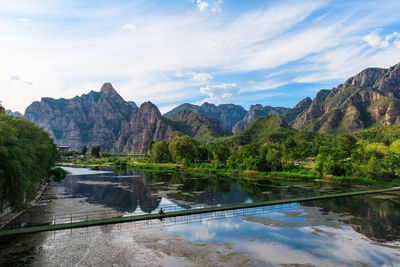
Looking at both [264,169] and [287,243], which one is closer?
[287,243]

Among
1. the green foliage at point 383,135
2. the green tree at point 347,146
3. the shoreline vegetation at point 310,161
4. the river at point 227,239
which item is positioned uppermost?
the green foliage at point 383,135

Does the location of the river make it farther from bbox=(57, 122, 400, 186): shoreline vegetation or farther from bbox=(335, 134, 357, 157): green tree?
bbox=(335, 134, 357, 157): green tree

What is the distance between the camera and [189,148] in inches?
6191

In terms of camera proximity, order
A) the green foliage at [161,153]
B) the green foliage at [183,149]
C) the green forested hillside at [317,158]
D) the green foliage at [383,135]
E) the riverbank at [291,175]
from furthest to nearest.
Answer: the green foliage at [161,153], the green foliage at [183,149], the green foliage at [383,135], the green forested hillside at [317,158], the riverbank at [291,175]

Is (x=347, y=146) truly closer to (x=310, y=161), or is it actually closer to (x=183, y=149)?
(x=310, y=161)

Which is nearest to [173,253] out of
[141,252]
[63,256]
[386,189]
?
[141,252]

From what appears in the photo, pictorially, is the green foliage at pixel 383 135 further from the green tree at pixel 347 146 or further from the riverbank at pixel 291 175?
the riverbank at pixel 291 175

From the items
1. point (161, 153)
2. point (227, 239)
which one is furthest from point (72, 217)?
point (161, 153)

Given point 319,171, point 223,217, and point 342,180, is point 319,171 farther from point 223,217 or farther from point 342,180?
point 223,217

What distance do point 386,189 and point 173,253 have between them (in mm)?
65194

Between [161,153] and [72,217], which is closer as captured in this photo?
[72,217]

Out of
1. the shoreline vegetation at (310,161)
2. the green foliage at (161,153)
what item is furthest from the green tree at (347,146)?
the green foliage at (161,153)

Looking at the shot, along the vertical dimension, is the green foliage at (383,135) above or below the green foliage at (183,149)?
above

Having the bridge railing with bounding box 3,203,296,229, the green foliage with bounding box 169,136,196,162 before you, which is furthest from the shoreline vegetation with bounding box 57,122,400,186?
the bridge railing with bounding box 3,203,296,229
